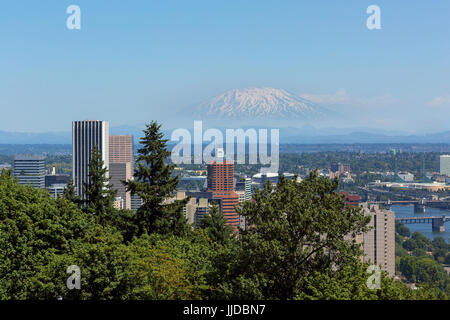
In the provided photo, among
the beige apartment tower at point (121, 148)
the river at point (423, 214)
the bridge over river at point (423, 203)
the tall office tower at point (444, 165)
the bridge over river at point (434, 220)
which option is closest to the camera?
the river at point (423, 214)

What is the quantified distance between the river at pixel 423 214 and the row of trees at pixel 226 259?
6972cm

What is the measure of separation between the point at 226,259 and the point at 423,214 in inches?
3678

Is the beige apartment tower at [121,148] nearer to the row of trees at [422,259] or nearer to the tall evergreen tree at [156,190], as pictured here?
the row of trees at [422,259]

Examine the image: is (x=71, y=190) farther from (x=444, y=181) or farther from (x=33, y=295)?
(x=444, y=181)

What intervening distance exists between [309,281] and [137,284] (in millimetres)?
2969

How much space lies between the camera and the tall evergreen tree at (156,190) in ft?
56.3

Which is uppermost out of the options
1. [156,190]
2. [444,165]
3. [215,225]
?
[156,190]

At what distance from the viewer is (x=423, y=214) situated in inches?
3826

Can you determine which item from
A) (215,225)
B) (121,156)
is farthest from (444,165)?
(215,225)

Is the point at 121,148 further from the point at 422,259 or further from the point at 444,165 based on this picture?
the point at 444,165

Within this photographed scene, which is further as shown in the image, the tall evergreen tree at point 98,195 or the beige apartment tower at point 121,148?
the beige apartment tower at point 121,148

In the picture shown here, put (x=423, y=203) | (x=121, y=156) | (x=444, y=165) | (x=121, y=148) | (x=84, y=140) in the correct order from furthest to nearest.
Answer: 1. (x=444, y=165)
2. (x=121, y=148)
3. (x=121, y=156)
4. (x=423, y=203)
5. (x=84, y=140)

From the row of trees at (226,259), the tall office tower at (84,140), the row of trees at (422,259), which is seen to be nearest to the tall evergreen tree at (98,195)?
the row of trees at (226,259)

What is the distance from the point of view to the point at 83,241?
11.7m
